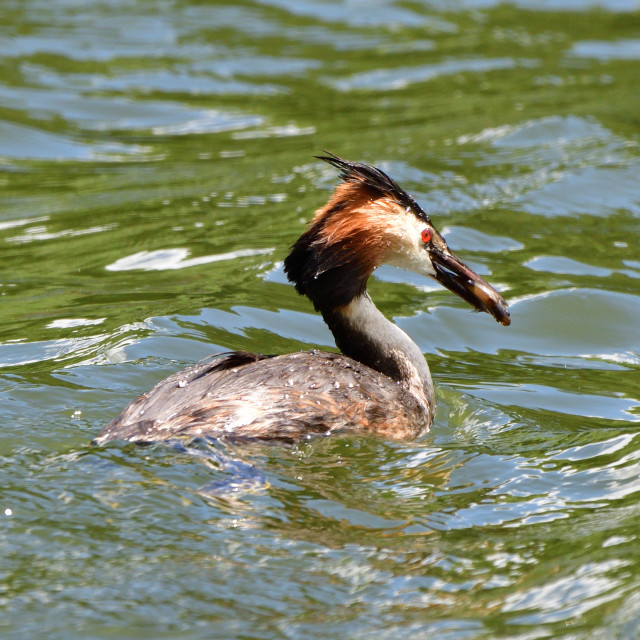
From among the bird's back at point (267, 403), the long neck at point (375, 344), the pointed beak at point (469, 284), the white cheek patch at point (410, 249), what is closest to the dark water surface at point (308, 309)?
the bird's back at point (267, 403)

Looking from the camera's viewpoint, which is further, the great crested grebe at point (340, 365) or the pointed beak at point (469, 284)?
the pointed beak at point (469, 284)

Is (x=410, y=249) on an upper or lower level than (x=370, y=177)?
lower

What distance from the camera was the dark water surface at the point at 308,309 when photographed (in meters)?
4.43

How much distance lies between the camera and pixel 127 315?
25.7ft

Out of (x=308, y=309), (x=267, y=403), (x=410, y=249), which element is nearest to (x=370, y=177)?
(x=410, y=249)

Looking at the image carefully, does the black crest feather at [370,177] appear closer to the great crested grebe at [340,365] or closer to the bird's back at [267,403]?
the great crested grebe at [340,365]

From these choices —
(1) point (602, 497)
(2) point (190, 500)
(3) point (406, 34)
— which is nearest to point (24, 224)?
(2) point (190, 500)

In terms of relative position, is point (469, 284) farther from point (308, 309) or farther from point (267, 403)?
point (308, 309)

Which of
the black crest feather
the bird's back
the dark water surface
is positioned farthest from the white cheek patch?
the dark water surface

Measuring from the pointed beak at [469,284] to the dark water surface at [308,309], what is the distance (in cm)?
59

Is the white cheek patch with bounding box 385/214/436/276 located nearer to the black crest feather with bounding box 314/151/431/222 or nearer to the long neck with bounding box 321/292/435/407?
the black crest feather with bounding box 314/151/431/222

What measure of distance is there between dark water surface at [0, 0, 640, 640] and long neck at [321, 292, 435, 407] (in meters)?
0.38

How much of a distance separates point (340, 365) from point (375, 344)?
0.52 meters

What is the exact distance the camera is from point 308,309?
8266 mm
